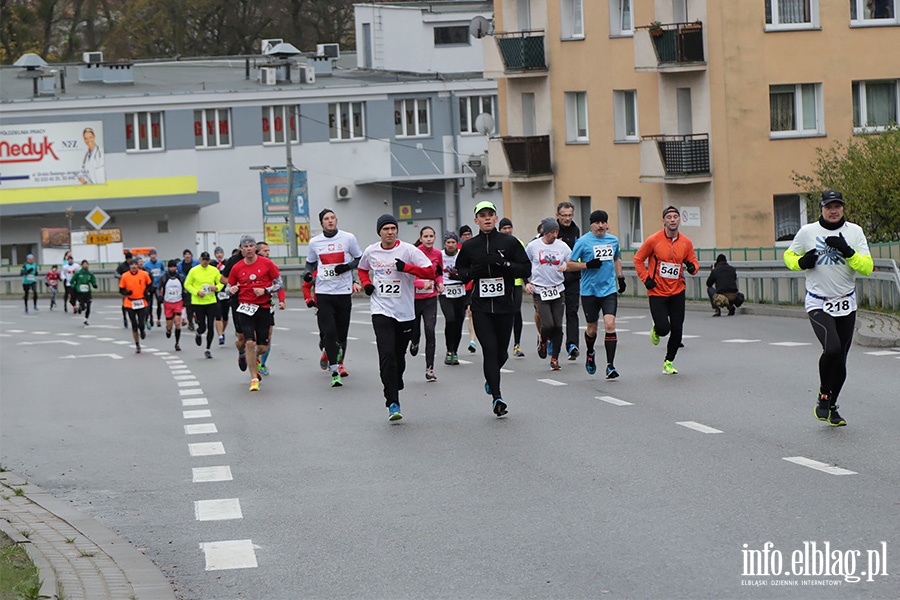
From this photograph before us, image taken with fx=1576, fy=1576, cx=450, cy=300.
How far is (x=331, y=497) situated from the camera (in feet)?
33.2

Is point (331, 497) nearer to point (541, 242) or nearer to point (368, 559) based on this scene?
point (368, 559)

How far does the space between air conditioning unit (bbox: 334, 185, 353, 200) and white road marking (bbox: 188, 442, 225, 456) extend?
53.1 meters

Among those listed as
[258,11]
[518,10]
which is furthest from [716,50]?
[258,11]

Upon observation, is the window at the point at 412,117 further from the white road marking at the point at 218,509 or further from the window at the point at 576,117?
the white road marking at the point at 218,509

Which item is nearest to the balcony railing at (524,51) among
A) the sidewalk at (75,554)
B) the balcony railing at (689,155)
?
the balcony railing at (689,155)

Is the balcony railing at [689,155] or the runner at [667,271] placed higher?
the balcony railing at [689,155]

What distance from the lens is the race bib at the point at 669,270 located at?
17.2 m

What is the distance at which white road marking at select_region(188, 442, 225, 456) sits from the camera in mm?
12805

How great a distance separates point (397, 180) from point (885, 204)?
1506 inches

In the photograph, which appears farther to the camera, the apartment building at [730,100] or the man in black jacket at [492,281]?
the apartment building at [730,100]

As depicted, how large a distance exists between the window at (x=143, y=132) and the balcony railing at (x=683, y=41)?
30.7 metres

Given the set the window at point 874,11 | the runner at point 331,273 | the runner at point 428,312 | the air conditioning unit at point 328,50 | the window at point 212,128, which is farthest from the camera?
the air conditioning unit at point 328,50

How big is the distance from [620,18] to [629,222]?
582 centimetres

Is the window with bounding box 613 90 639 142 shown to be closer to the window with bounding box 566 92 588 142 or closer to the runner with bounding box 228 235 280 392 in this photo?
the window with bounding box 566 92 588 142
